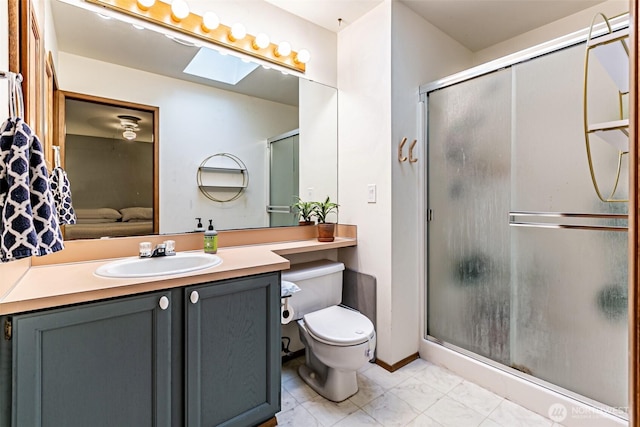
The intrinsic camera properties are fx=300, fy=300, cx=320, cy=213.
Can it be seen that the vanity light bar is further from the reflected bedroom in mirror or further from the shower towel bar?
the shower towel bar

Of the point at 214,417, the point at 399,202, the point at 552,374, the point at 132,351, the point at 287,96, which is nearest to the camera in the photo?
the point at 132,351

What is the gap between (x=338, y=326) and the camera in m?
1.72

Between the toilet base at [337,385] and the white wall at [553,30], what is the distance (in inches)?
108

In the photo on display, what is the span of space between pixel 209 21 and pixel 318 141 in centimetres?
102

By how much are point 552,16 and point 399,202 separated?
1745 millimetres

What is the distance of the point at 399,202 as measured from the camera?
2012mm

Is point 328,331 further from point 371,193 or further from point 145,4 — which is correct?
point 145,4

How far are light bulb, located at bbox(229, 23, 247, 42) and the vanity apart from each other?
133 centimetres

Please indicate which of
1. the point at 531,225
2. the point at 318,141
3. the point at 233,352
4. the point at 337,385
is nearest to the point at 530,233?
the point at 531,225

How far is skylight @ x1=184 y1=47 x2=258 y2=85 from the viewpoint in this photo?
1.78m

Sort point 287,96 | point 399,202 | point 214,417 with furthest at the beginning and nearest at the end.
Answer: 1. point 287,96
2. point 399,202
3. point 214,417

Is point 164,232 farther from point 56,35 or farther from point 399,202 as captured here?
point 399,202

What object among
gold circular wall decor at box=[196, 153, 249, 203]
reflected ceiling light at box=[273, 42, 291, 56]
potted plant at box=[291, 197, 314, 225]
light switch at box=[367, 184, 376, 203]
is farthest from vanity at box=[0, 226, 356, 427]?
reflected ceiling light at box=[273, 42, 291, 56]

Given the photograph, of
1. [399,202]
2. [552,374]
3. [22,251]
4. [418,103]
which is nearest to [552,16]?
[418,103]
